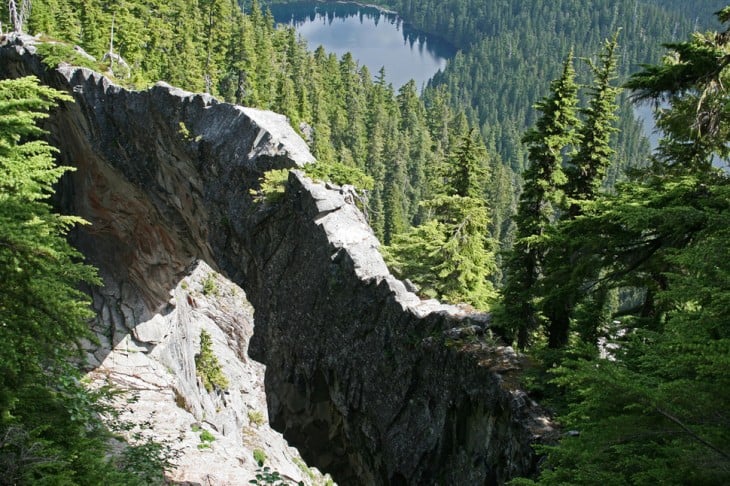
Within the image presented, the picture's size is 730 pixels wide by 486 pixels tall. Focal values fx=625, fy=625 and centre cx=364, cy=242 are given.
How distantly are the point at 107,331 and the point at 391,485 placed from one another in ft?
68.1

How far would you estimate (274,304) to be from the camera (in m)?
22.6

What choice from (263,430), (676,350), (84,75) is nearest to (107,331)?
(263,430)

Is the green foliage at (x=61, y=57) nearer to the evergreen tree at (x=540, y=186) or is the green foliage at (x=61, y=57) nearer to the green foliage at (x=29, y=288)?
the evergreen tree at (x=540, y=186)

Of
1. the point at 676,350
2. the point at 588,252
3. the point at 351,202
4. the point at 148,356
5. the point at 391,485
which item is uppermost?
the point at 676,350

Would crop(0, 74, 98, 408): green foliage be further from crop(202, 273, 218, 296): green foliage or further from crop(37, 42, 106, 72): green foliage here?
crop(202, 273, 218, 296): green foliage

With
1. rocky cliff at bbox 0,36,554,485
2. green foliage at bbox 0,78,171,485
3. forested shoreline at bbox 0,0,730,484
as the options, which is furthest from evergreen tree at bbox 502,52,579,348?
green foliage at bbox 0,78,171,485

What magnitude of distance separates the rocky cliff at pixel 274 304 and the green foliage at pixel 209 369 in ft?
2.52

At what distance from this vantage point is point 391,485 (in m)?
17.7

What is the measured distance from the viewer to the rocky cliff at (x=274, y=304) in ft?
52.5

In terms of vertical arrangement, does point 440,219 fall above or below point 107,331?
above

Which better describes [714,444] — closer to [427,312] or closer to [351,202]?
[427,312]

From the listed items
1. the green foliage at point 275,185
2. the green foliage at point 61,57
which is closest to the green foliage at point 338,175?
the green foliage at point 275,185

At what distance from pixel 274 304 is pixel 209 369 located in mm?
13989

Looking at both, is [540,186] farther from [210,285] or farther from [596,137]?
[210,285]
